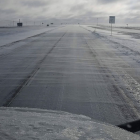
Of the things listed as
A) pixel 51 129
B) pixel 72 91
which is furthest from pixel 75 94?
pixel 51 129

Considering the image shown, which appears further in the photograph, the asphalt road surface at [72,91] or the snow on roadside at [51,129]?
the asphalt road surface at [72,91]

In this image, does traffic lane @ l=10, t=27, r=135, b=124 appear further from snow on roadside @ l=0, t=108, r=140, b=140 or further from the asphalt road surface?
snow on roadside @ l=0, t=108, r=140, b=140

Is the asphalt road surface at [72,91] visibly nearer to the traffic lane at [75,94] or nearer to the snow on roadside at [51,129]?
the traffic lane at [75,94]

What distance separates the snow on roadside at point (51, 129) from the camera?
11.5ft

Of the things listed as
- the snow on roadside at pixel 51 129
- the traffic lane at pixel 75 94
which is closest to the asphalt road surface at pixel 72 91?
the traffic lane at pixel 75 94

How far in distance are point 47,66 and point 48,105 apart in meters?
6.24

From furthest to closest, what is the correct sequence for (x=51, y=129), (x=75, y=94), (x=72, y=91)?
(x=72, y=91) → (x=75, y=94) → (x=51, y=129)

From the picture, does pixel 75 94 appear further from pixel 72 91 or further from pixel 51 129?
pixel 51 129

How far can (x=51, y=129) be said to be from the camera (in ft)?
12.7

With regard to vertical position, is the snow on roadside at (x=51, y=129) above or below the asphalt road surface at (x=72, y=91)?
above

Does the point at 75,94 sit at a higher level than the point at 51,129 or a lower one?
lower

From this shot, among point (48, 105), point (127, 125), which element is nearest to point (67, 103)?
point (48, 105)

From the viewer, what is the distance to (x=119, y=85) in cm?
880

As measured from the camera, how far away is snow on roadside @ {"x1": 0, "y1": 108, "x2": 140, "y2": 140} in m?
3.50
